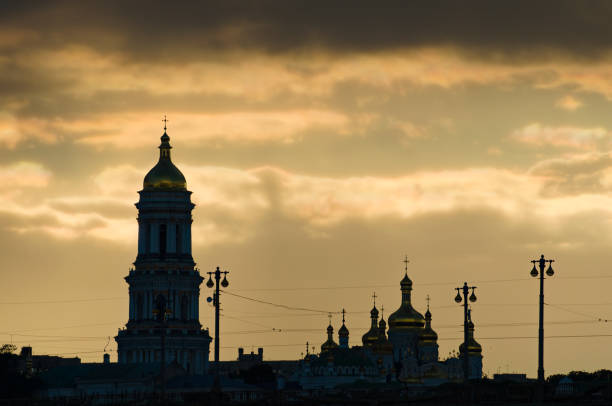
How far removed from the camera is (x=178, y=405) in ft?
411

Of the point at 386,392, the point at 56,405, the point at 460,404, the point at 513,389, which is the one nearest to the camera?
the point at 460,404

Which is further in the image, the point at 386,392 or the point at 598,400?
the point at 386,392

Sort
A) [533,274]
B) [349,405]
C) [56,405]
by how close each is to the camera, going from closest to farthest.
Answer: [533,274]
[349,405]
[56,405]

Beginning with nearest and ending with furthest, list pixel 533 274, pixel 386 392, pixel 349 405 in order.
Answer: pixel 533 274 < pixel 349 405 < pixel 386 392

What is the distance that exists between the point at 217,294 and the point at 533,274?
2239 cm

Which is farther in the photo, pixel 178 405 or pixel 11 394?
pixel 11 394

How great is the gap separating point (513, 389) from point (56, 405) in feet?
117

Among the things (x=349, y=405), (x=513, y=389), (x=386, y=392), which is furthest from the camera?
(x=386, y=392)

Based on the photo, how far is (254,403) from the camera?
125 m

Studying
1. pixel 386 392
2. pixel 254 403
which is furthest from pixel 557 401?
pixel 386 392

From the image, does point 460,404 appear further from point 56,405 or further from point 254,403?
point 56,405

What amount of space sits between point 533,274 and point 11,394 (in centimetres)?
9749

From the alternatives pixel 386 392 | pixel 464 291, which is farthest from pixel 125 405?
pixel 386 392

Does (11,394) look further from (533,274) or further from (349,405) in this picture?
(533,274)
